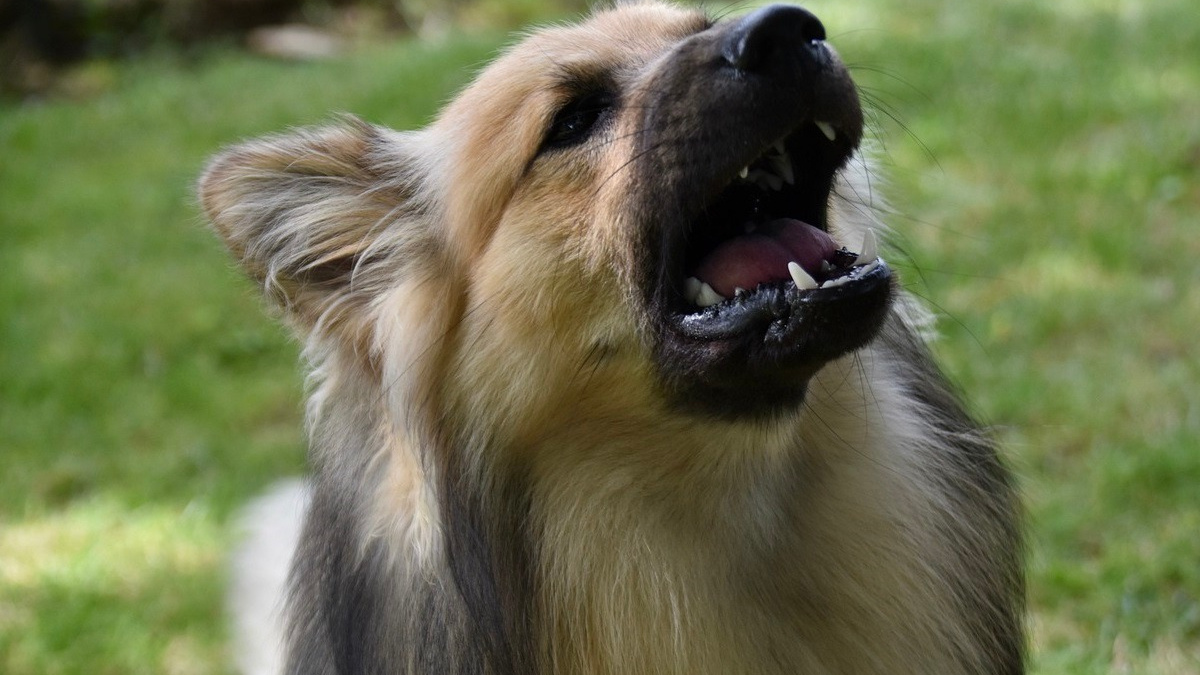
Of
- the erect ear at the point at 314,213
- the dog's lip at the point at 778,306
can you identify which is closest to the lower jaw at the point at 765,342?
the dog's lip at the point at 778,306

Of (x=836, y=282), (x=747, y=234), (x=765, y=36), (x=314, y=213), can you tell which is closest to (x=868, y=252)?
(x=836, y=282)

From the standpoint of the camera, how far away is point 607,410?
2.84 m

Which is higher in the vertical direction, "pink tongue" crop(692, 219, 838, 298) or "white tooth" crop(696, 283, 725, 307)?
"pink tongue" crop(692, 219, 838, 298)

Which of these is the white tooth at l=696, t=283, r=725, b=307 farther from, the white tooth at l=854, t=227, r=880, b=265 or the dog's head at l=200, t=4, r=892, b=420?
the white tooth at l=854, t=227, r=880, b=265

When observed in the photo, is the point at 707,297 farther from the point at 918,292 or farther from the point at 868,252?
the point at 918,292

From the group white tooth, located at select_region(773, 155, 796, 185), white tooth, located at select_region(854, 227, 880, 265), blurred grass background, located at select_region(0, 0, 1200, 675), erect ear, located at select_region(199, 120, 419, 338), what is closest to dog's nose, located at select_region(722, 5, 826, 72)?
white tooth, located at select_region(773, 155, 796, 185)

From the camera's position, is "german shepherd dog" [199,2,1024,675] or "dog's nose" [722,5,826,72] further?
"german shepherd dog" [199,2,1024,675]

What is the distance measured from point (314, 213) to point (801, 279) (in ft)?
3.91

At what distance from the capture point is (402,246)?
120 inches

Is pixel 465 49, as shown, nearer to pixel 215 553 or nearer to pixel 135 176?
pixel 135 176

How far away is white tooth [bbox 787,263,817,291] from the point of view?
8.32 feet

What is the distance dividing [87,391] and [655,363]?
473 centimetres

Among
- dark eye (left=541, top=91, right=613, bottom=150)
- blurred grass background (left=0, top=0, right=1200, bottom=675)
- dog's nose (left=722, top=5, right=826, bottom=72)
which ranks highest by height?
dog's nose (left=722, top=5, right=826, bottom=72)

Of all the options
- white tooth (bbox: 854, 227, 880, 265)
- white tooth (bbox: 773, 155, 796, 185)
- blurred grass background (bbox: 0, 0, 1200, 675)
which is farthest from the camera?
blurred grass background (bbox: 0, 0, 1200, 675)
